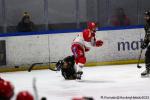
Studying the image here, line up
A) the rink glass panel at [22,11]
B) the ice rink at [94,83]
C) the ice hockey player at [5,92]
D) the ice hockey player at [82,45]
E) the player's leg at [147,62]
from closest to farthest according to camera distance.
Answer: the ice hockey player at [5,92]
the ice rink at [94,83]
the ice hockey player at [82,45]
the player's leg at [147,62]
the rink glass panel at [22,11]

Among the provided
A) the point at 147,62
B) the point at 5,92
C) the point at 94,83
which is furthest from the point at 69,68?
the point at 5,92

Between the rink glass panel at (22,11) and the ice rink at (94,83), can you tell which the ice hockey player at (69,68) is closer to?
the ice rink at (94,83)

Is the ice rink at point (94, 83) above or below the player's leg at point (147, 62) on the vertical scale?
below

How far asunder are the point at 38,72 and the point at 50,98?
3087 millimetres

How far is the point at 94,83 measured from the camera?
27.5 ft

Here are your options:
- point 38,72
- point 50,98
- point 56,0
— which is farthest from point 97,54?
point 50,98

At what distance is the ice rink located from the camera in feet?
23.5

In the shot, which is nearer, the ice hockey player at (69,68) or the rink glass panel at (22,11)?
the ice hockey player at (69,68)

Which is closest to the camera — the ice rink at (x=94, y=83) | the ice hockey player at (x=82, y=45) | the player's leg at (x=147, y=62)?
the ice rink at (x=94, y=83)

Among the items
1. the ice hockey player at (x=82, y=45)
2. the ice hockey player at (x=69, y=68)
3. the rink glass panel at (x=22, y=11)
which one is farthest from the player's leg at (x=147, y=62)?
the rink glass panel at (x=22, y=11)

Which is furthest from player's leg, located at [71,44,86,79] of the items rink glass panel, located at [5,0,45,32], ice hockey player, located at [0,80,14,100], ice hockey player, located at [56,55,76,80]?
ice hockey player, located at [0,80,14,100]

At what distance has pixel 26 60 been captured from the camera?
10.6 metres

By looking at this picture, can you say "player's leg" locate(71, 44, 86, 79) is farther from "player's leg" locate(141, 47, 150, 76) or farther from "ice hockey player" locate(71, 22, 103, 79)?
"player's leg" locate(141, 47, 150, 76)

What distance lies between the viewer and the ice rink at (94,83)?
716 centimetres
